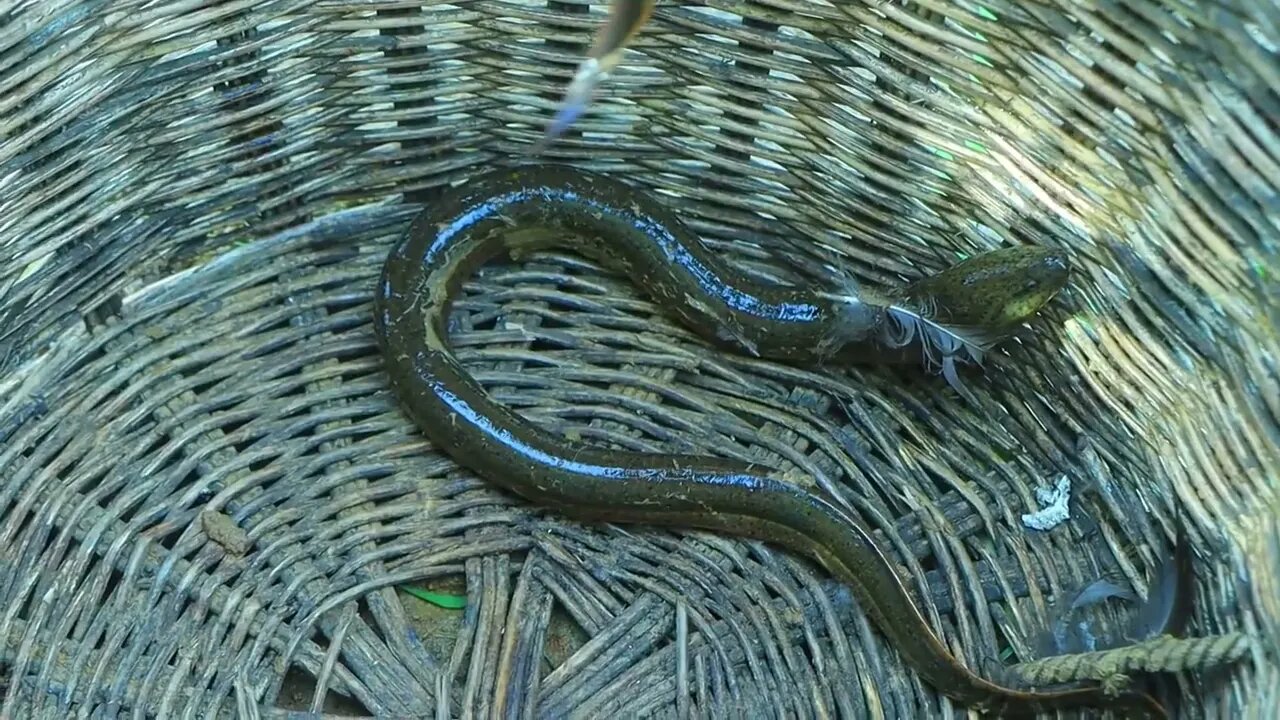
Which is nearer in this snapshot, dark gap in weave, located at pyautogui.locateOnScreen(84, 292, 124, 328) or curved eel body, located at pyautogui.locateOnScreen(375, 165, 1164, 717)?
curved eel body, located at pyautogui.locateOnScreen(375, 165, 1164, 717)

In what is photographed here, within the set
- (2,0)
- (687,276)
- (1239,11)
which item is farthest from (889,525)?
(2,0)

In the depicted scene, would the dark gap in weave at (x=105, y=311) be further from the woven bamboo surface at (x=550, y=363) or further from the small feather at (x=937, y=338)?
the small feather at (x=937, y=338)

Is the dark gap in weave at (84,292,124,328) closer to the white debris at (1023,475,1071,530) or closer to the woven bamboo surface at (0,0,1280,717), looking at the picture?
the woven bamboo surface at (0,0,1280,717)

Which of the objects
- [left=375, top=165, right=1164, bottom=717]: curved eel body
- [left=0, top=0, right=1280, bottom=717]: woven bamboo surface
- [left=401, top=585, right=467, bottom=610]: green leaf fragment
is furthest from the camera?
[left=401, top=585, right=467, bottom=610]: green leaf fragment

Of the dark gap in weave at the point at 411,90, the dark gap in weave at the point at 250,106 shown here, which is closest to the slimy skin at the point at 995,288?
the dark gap in weave at the point at 411,90

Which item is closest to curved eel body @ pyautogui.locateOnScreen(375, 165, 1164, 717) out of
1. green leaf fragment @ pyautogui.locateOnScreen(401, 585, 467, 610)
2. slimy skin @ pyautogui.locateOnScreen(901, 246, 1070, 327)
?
slimy skin @ pyautogui.locateOnScreen(901, 246, 1070, 327)

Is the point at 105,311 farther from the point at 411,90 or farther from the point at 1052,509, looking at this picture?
the point at 1052,509
